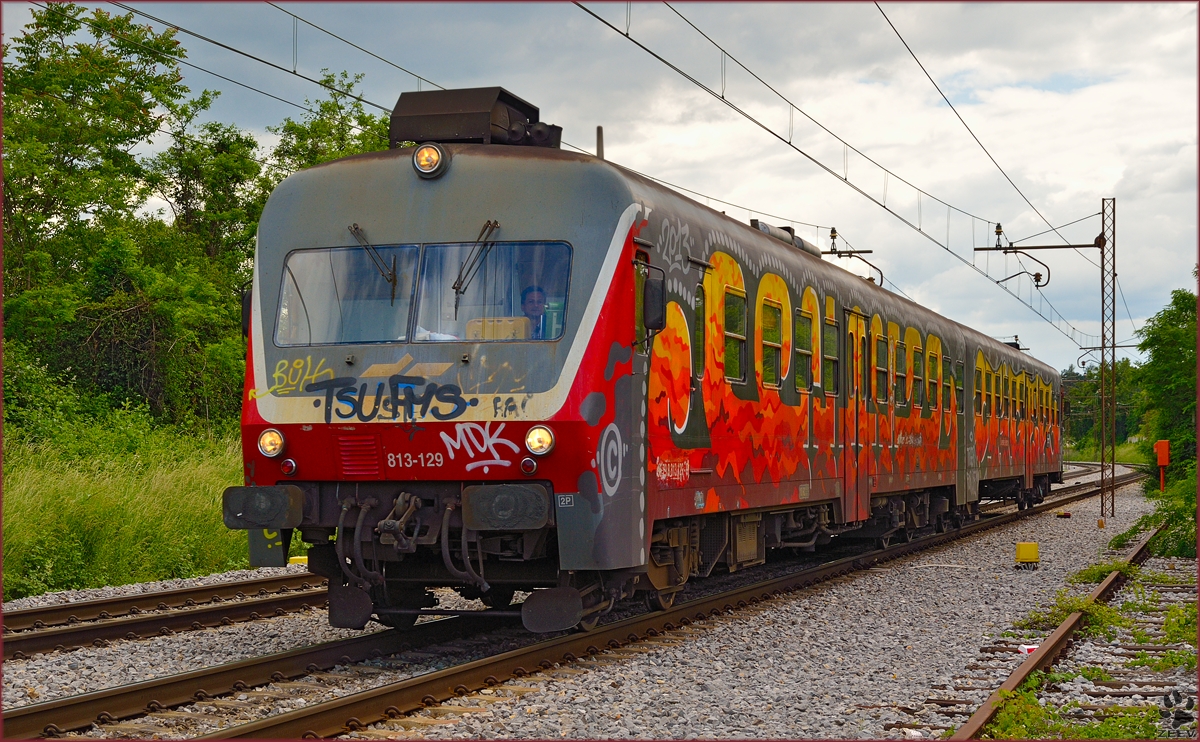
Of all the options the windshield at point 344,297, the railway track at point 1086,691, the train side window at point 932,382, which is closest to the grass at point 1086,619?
the railway track at point 1086,691

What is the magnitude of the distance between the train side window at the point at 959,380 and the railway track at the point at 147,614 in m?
12.2

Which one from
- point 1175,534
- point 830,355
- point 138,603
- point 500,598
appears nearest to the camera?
point 500,598

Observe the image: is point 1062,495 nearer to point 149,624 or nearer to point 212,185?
point 212,185

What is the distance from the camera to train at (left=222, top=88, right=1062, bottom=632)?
8.11 m

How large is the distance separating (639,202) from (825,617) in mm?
4560

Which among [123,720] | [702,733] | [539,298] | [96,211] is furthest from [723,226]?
[96,211]

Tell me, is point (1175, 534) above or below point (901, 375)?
below

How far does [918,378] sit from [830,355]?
498 centimetres

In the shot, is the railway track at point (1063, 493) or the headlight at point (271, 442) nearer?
the headlight at point (271, 442)

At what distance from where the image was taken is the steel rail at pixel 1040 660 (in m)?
6.52

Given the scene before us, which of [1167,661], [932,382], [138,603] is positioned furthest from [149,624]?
[932,382]

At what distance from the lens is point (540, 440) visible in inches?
315

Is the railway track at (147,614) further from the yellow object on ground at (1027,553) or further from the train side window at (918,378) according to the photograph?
the train side window at (918,378)

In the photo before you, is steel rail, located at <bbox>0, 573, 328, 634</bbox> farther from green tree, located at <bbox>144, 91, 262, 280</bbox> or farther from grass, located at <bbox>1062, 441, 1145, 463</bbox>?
grass, located at <bbox>1062, 441, 1145, 463</bbox>
